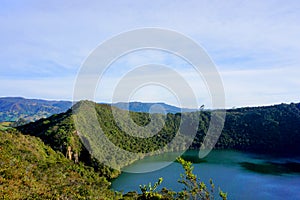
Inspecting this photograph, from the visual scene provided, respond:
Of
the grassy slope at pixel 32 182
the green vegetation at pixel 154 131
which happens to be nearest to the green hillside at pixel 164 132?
the green vegetation at pixel 154 131

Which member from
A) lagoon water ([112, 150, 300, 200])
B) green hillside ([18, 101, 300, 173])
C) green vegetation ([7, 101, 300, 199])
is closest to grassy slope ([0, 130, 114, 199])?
green vegetation ([7, 101, 300, 199])

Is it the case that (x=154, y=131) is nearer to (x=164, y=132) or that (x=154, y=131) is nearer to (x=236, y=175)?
(x=164, y=132)

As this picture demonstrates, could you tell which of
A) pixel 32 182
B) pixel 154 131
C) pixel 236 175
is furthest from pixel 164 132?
pixel 32 182

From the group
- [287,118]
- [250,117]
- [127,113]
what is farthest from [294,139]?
[127,113]

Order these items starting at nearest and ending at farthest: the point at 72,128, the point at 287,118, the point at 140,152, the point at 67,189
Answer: the point at 67,189, the point at 72,128, the point at 140,152, the point at 287,118

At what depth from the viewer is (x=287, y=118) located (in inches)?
2509

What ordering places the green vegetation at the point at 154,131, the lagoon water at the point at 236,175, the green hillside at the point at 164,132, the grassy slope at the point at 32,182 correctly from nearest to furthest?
1. the grassy slope at the point at 32,182
2. the lagoon water at the point at 236,175
3. the green vegetation at the point at 154,131
4. the green hillside at the point at 164,132

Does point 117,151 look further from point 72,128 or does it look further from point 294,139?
point 294,139

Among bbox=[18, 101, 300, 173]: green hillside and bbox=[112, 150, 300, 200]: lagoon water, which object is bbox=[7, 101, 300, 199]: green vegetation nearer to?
bbox=[18, 101, 300, 173]: green hillside

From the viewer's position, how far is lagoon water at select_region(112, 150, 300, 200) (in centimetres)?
3266

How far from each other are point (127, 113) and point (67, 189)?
4986cm

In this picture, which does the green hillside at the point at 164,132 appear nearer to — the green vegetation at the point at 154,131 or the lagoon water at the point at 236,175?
the green vegetation at the point at 154,131

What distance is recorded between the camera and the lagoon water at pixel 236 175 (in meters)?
32.7

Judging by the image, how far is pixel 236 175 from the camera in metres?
39.9
